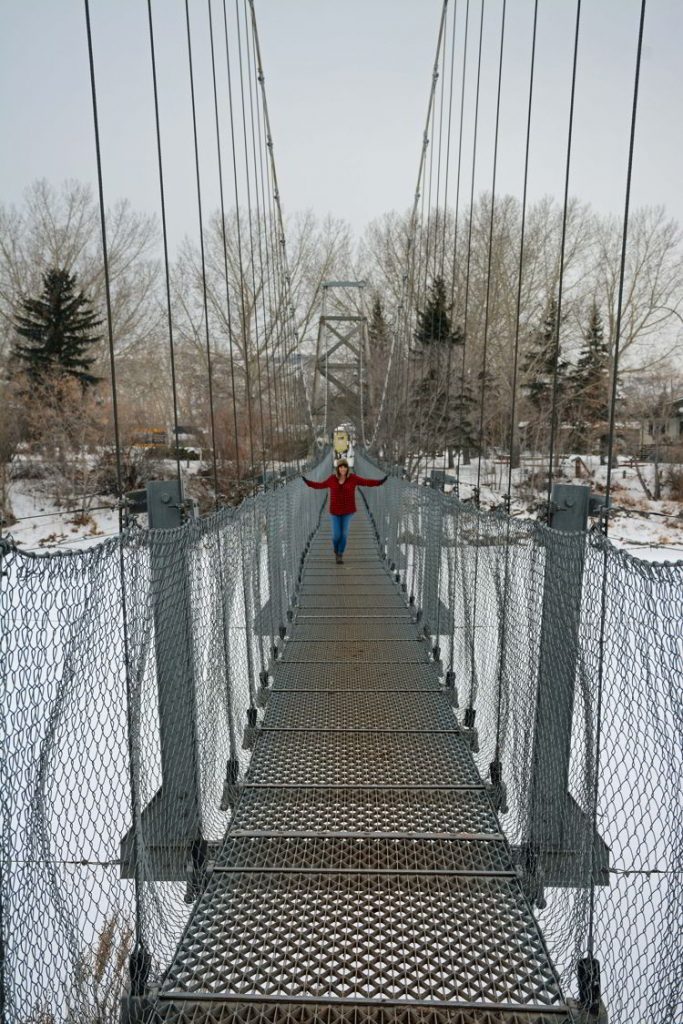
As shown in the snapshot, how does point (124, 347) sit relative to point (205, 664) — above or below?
above

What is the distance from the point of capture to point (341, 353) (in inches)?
1191

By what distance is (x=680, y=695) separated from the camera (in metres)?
1.12

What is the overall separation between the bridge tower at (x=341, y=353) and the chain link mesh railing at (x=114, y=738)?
2369cm

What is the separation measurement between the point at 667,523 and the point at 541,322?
25.0 ft

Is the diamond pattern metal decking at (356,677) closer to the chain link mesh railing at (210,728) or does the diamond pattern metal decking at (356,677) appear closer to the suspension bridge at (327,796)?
the suspension bridge at (327,796)

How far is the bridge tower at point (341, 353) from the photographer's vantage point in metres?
26.1

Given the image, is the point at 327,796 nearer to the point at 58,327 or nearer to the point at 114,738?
the point at 114,738

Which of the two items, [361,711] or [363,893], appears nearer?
[363,893]

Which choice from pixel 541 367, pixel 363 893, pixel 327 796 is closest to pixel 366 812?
pixel 327 796

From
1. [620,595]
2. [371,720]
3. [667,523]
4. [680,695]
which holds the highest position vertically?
[620,595]

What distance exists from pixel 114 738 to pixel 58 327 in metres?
15.4

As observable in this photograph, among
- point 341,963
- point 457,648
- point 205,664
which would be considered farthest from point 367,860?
point 457,648

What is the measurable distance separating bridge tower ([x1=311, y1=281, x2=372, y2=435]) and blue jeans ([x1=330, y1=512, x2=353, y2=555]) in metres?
19.9

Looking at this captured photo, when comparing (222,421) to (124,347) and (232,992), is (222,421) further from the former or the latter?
(232,992)
